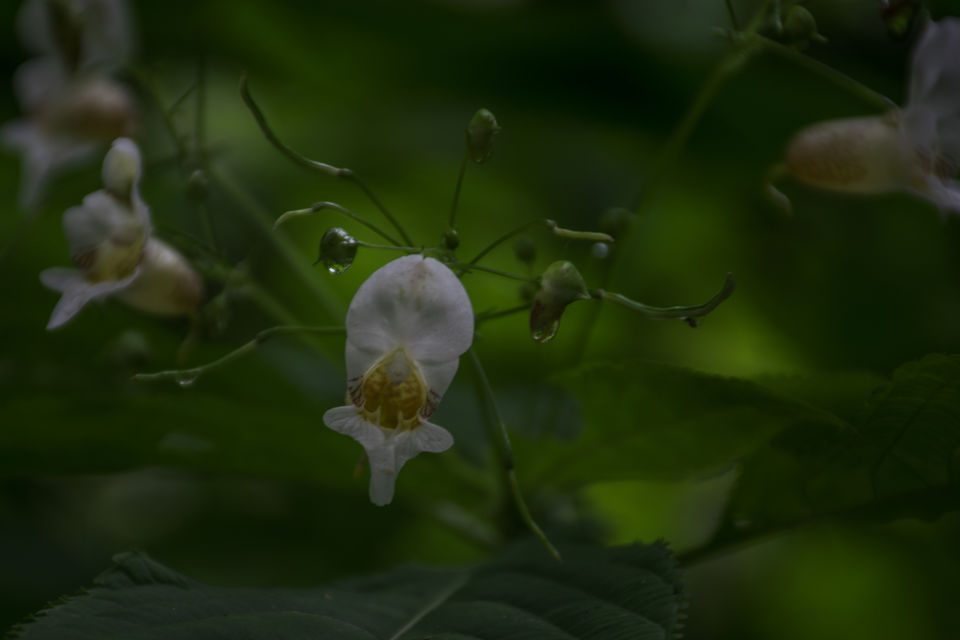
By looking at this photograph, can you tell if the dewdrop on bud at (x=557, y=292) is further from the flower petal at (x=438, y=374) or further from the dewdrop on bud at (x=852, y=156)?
the dewdrop on bud at (x=852, y=156)

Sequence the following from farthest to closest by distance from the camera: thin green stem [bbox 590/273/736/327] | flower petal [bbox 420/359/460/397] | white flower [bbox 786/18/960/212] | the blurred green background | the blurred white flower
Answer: the blurred green background, the blurred white flower, white flower [bbox 786/18/960/212], flower petal [bbox 420/359/460/397], thin green stem [bbox 590/273/736/327]

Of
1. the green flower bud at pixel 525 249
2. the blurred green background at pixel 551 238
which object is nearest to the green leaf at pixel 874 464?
the green flower bud at pixel 525 249

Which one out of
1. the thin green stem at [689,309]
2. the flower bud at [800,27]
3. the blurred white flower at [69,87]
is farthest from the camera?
the blurred white flower at [69,87]

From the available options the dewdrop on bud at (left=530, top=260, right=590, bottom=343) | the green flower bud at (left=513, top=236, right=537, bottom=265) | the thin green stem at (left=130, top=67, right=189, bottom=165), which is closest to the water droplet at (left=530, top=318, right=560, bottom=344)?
the dewdrop on bud at (left=530, top=260, right=590, bottom=343)

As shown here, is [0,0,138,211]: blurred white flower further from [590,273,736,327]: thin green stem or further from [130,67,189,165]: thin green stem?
[590,273,736,327]: thin green stem

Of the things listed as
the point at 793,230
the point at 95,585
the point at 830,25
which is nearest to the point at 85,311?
the point at 95,585

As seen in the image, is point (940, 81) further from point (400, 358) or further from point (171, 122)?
point (171, 122)

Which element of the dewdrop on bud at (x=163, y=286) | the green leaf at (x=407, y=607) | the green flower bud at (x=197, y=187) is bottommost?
the green leaf at (x=407, y=607)
